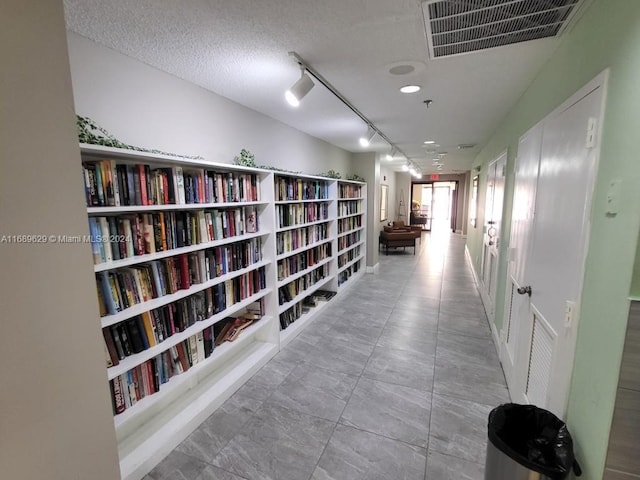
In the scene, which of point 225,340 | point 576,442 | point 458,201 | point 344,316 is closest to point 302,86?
point 225,340

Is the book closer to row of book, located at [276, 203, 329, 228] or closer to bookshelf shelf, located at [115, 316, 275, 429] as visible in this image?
bookshelf shelf, located at [115, 316, 275, 429]

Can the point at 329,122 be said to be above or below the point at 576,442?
above

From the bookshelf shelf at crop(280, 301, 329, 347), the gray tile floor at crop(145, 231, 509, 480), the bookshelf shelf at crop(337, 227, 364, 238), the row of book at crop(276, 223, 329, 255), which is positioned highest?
the row of book at crop(276, 223, 329, 255)

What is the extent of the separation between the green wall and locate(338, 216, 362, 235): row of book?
362cm

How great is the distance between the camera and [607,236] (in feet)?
3.59

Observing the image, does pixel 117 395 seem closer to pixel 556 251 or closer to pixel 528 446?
pixel 528 446

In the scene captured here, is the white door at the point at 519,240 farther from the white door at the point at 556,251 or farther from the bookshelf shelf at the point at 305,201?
the bookshelf shelf at the point at 305,201

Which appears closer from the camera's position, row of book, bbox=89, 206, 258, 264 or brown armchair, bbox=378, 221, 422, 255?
row of book, bbox=89, 206, 258, 264

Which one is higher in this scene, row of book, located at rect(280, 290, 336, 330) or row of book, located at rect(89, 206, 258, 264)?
row of book, located at rect(89, 206, 258, 264)

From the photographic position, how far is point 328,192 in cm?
444

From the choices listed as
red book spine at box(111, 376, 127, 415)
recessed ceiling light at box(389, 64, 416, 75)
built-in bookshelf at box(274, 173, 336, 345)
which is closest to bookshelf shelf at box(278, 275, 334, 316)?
built-in bookshelf at box(274, 173, 336, 345)

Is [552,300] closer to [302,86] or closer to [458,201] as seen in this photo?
[302,86]

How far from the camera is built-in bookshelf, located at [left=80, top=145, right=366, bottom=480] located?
5.38ft

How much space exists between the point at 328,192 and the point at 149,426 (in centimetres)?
339
